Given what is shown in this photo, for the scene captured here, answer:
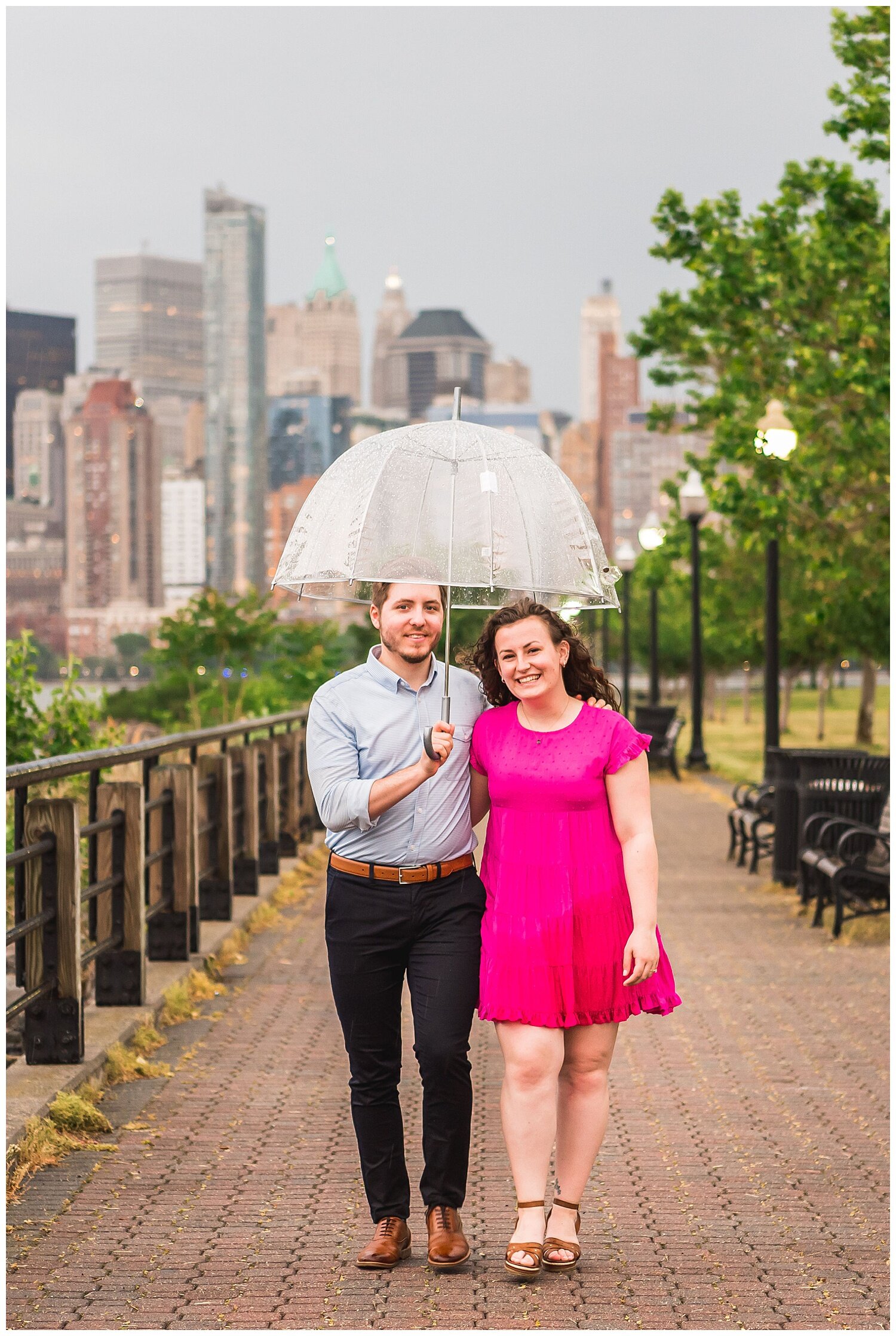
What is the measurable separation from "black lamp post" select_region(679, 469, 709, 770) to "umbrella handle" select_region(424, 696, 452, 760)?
2067 centimetres

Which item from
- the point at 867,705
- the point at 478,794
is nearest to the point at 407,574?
A: the point at 478,794

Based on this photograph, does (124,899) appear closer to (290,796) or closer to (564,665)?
(564,665)

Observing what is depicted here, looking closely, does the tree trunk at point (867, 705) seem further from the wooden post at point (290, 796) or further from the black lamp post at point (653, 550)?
the wooden post at point (290, 796)

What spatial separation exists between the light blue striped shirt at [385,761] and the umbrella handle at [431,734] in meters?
0.14

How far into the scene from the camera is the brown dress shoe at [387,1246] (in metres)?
4.46

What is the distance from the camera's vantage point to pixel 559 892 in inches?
173

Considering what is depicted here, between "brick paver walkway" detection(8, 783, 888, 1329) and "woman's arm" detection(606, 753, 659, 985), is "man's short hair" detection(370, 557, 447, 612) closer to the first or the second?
"woman's arm" detection(606, 753, 659, 985)

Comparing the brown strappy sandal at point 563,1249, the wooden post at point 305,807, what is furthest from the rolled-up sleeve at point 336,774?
the wooden post at point 305,807

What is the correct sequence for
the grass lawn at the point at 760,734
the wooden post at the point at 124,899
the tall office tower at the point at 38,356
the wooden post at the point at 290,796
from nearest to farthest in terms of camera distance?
1. the wooden post at the point at 124,899
2. the wooden post at the point at 290,796
3. the grass lawn at the point at 760,734
4. the tall office tower at the point at 38,356

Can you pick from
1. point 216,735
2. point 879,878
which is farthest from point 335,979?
point 879,878

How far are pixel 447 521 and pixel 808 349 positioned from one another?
14.4 metres

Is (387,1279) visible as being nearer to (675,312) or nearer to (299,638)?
(675,312)

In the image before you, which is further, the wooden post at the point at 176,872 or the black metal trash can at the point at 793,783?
the black metal trash can at the point at 793,783

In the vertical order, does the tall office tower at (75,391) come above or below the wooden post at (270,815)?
above
